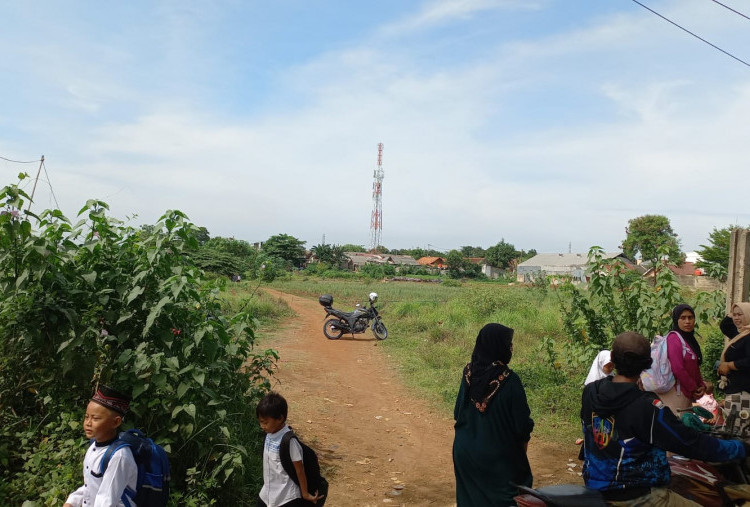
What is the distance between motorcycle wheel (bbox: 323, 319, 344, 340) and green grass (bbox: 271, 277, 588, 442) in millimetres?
1386

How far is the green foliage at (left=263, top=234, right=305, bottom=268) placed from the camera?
65.2 metres

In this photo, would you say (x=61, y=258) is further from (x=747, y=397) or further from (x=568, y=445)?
(x=568, y=445)

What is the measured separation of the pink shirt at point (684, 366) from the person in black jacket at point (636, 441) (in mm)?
2534

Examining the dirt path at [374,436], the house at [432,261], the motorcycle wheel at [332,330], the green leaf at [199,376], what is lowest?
the dirt path at [374,436]

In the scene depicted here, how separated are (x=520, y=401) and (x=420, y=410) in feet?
17.7

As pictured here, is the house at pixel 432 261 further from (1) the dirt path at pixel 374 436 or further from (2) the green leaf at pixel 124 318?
(2) the green leaf at pixel 124 318

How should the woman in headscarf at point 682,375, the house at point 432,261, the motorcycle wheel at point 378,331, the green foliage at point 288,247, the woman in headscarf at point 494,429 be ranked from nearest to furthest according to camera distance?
the woman in headscarf at point 494,429
the woman in headscarf at point 682,375
the motorcycle wheel at point 378,331
the green foliage at point 288,247
the house at point 432,261

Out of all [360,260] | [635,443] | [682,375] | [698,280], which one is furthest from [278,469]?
[360,260]

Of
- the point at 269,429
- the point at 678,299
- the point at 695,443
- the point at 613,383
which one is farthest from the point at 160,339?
the point at 678,299

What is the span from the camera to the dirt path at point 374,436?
5625mm

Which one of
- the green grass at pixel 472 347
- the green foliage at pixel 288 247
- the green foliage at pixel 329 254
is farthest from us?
the green foliage at pixel 329 254

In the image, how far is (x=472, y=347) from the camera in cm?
1271

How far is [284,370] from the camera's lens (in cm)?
1031

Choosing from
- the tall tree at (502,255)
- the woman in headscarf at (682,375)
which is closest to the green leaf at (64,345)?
the woman in headscarf at (682,375)
